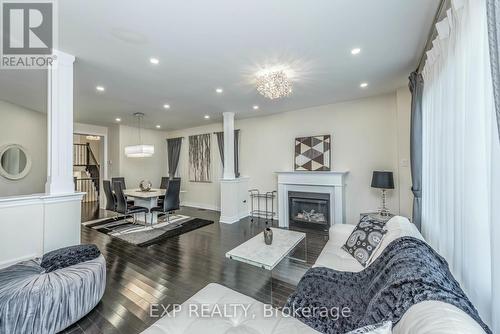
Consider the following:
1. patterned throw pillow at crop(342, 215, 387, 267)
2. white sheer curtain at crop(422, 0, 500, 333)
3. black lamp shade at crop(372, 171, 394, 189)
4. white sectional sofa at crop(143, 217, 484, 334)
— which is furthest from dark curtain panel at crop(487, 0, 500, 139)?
black lamp shade at crop(372, 171, 394, 189)

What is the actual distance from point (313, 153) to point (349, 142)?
0.78m

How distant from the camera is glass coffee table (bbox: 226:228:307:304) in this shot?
2.08 meters

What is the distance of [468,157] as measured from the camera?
4.33ft

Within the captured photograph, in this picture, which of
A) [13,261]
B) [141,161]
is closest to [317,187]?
[13,261]

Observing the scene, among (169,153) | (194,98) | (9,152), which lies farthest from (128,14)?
(169,153)

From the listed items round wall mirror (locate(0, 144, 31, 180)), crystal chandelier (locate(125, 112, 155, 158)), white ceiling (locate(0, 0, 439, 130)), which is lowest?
round wall mirror (locate(0, 144, 31, 180))

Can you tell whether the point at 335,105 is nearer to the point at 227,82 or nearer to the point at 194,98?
the point at 227,82

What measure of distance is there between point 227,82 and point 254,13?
1.55m

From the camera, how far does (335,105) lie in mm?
4570

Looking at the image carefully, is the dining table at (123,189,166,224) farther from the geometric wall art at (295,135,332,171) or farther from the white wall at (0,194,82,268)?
the geometric wall art at (295,135,332,171)

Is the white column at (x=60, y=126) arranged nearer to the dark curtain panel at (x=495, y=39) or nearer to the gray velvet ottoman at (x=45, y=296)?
the gray velvet ottoman at (x=45, y=296)

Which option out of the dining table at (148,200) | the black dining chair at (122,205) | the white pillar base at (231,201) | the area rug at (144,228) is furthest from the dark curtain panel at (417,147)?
the black dining chair at (122,205)

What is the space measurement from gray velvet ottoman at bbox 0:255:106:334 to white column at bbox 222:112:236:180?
361 cm

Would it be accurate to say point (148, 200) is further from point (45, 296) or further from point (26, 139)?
point (26, 139)
